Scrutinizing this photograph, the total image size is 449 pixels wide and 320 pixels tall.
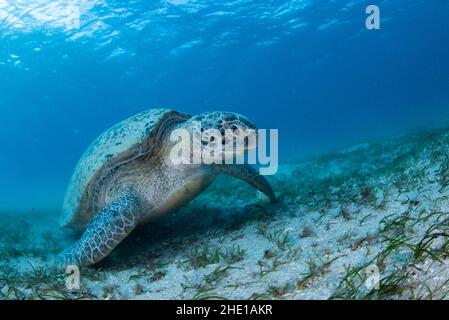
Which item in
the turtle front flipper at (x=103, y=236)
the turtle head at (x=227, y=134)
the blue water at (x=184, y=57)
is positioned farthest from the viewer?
the blue water at (x=184, y=57)

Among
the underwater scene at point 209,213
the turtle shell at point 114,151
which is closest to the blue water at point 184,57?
the underwater scene at point 209,213

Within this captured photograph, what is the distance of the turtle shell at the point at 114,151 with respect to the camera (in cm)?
501

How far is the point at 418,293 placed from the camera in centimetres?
187

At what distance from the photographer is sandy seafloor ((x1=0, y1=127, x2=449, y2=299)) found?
2.19 metres

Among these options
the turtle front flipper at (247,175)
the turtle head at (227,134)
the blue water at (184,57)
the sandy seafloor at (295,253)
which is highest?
the blue water at (184,57)

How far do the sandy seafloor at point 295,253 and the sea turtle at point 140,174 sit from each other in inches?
22.6

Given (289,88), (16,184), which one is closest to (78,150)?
(16,184)

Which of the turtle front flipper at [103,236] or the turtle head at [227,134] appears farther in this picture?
the turtle head at [227,134]

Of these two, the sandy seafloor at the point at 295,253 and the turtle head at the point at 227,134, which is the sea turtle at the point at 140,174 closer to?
the turtle head at the point at 227,134

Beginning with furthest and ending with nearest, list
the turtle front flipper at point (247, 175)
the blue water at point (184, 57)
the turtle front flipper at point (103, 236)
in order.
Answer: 1. the blue water at point (184, 57)
2. the turtle front flipper at point (247, 175)
3. the turtle front flipper at point (103, 236)

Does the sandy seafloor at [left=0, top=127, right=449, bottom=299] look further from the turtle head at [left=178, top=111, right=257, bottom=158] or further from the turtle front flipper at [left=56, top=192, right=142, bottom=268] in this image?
the turtle head at [left=178, top=111, right=257, bottom=158]

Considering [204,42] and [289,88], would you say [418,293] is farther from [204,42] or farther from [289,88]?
[289,88]

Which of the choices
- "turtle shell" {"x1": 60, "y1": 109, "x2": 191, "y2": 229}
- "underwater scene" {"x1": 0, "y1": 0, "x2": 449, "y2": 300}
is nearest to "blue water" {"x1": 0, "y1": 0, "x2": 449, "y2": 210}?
"underwater scene" {"x1": 0, "y1": 0, "x2": 449, "y2": 300}

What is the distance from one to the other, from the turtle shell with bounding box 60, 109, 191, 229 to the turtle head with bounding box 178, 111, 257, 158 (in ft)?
3.19
